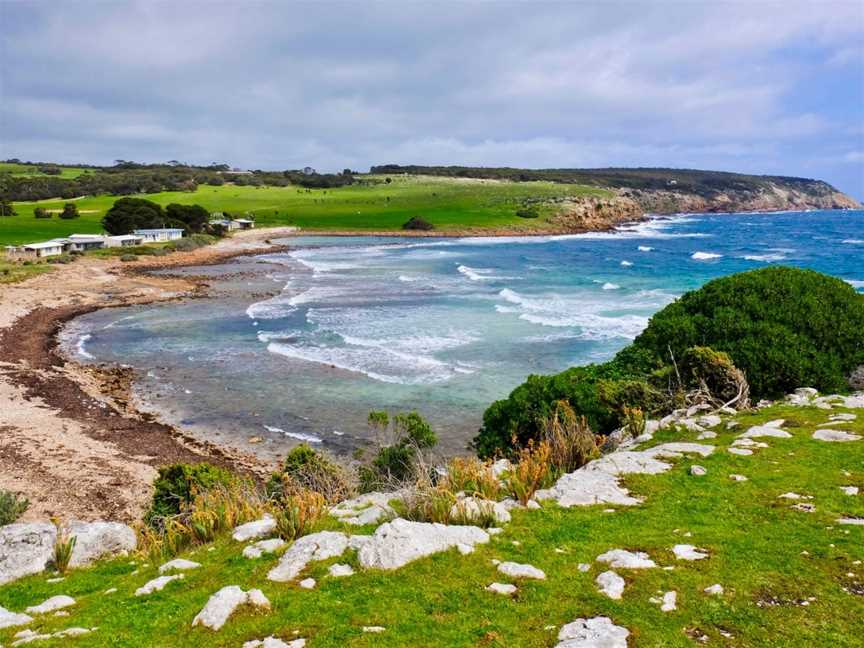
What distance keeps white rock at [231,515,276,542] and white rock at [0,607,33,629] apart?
2.75 m

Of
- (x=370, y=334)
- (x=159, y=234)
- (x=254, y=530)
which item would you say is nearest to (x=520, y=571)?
(x=254, y=530)

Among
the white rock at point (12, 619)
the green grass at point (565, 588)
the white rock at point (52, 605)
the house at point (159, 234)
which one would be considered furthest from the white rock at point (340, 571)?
the house at point (159, 234)

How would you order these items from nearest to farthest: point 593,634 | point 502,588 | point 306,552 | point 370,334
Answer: point 593,634, point 502,588, point 306,552, point 370,334

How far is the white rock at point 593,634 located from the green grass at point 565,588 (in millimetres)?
105

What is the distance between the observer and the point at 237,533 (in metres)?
9.70

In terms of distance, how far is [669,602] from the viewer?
21.6 ft

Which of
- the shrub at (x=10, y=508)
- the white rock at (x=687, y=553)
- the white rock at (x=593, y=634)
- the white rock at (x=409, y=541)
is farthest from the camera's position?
the shrub at (x=10, y=508)

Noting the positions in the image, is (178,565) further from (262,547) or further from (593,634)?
(593,634)

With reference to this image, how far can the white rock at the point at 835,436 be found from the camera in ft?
37.2

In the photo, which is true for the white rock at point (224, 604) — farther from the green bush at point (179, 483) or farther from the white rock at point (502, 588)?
the green bush at point (179, 483)

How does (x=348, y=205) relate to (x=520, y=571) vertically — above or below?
above

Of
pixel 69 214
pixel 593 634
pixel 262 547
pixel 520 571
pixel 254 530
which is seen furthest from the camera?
pixel 69 214

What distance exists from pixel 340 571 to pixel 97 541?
16.1 feet

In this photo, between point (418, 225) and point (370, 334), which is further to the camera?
point (418, 225)
